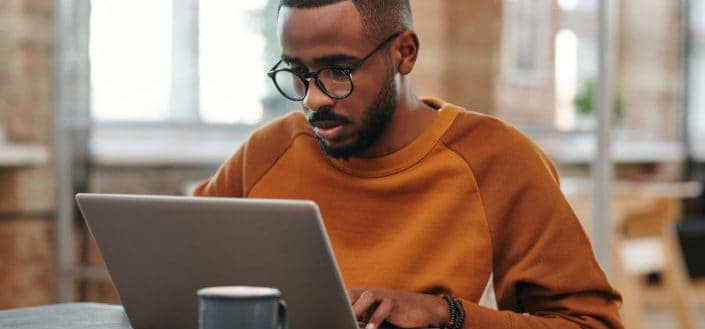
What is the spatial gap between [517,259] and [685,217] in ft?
19.7

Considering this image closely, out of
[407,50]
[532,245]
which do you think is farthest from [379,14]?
[532,245]

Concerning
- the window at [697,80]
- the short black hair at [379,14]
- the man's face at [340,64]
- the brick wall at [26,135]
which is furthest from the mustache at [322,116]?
the window at [697,80]

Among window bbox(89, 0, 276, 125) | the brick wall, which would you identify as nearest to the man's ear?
window bbox(89, 0, 276, 125)

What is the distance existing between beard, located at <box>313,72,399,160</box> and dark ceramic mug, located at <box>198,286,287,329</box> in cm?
56

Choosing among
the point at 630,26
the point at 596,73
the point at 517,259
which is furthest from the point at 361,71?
the point at 630,26

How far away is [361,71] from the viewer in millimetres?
1537

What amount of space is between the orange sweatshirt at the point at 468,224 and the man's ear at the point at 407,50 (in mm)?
88

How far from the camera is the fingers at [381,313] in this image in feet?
4.11

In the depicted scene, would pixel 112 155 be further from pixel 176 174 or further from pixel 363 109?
pixel 363 109

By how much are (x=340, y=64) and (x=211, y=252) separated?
1.49ft

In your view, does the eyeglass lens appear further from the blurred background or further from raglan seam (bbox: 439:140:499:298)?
the blurred background

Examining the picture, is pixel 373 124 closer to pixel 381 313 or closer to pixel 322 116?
pixel 322 116

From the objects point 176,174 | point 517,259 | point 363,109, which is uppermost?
point 363,109

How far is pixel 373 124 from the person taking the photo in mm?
1578
